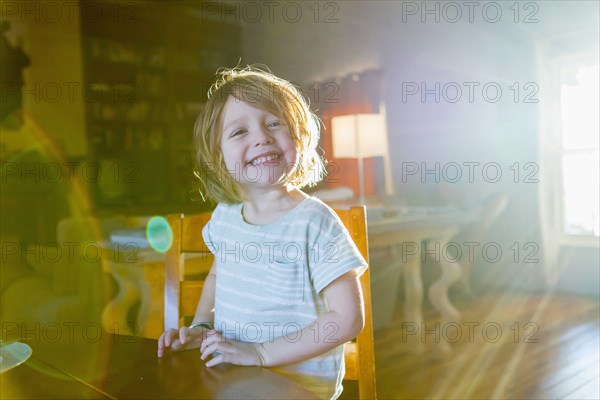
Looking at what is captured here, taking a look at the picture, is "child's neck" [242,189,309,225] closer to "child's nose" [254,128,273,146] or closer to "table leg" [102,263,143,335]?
"child's nose" [254,128,273,146]

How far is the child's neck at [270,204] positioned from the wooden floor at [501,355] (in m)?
1.53

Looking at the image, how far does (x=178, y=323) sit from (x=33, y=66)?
122 inches

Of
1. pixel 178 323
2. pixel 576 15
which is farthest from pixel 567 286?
pixel 178 323

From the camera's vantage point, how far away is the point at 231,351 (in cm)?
70

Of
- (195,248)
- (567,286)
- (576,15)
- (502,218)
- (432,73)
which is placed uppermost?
(576,15)

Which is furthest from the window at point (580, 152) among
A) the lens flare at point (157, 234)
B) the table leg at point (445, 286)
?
the lens flare at point (157, 234)

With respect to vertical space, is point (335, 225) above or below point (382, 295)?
above

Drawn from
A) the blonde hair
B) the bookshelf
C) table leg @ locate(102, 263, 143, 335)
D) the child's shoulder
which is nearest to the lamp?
the bookshelf

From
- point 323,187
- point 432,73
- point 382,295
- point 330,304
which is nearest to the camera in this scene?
point 330,304

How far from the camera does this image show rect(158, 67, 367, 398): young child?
75 cm

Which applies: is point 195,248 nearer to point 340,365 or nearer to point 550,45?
point 340,365

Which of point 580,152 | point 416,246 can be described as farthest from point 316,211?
point 580,152

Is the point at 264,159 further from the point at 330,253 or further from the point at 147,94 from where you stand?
the point at 147,94

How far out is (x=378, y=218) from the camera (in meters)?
2.78
